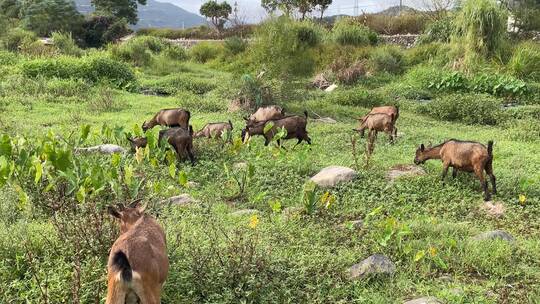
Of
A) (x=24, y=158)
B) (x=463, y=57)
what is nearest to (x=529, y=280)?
(x=24, y=158)

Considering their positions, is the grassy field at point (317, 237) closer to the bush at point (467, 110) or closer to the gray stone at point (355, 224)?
the gray stone at point (355, 224)

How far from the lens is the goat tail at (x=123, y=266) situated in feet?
9.22

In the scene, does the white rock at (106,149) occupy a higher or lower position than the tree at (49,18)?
lower

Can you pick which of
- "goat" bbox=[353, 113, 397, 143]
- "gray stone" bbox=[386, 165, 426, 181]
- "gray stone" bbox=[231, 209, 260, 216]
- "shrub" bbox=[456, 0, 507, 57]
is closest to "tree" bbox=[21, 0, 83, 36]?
"shrub" bbox=[456, 0, 507, 57]

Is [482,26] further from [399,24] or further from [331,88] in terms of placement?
[399,24]

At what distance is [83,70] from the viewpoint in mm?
15523

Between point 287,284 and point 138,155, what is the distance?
299cm

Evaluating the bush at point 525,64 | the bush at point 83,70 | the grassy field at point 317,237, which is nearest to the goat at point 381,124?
the grassy field at point 317,237

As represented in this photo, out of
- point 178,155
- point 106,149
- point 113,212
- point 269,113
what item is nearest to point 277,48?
point 269,113

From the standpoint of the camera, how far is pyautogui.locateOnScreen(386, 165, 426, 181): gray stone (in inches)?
271

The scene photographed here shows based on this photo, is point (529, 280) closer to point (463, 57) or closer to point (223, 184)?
point (223, 184)

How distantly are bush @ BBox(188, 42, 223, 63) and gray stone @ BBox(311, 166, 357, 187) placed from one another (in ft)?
63.0

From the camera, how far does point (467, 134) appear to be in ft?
35.6

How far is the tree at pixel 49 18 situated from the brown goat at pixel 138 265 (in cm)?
3652
